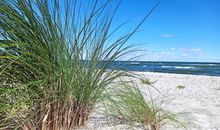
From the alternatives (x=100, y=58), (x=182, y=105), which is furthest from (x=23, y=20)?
(x=182, y=105)

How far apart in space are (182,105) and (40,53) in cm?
261

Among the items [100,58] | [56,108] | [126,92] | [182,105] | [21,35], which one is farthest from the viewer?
[182,105]

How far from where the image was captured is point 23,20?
1.63 m

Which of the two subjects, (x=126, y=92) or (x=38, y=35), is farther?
(x=126, y=92)

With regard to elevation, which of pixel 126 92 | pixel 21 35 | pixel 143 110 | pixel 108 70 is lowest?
pixel 143 110

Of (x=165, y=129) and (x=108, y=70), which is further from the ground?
(x=108, y=70)

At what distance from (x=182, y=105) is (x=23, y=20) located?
9.01ft

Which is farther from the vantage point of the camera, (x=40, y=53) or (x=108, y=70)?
(x=108, y=70)

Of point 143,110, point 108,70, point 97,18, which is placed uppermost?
point 97,18

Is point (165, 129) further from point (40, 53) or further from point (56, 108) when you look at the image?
point (40, 53)

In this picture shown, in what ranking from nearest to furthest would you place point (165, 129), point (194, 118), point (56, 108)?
point (56, 108)
point (165, 129)
point (194, 118)

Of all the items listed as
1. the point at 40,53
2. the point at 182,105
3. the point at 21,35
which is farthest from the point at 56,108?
the point at 182,105

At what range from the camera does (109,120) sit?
8.18 ft

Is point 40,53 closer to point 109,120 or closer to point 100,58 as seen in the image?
point 100,58
